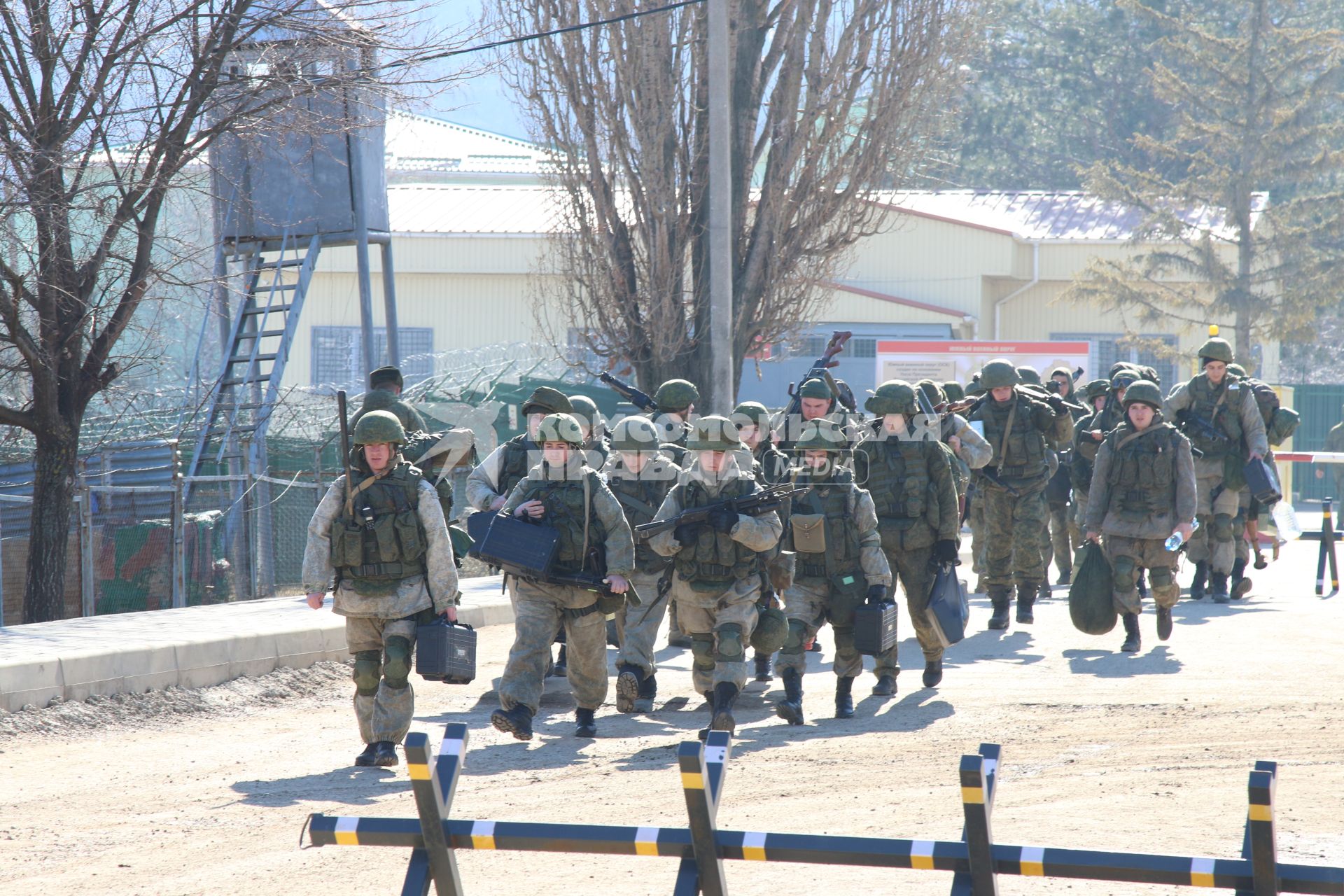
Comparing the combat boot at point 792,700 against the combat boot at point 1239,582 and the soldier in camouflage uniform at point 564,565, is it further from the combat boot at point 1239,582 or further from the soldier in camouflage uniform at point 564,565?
the combat boot at point 1239,582

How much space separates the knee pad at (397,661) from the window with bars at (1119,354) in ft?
90.1

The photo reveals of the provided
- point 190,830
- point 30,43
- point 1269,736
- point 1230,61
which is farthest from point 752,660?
point 1230,61

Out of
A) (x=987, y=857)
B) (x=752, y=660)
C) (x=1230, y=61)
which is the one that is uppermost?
(x=1230, y=61)

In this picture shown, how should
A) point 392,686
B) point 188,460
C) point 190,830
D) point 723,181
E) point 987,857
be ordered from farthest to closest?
point 188,460 → point 723,181 → point 392,686 → point 190,830 → point 987,857

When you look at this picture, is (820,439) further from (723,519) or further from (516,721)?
(516,721)

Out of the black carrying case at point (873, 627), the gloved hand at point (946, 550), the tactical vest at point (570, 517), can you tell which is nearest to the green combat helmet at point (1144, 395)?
the gloved hand at point (946, 550)

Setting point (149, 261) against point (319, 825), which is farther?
point (149, 261)

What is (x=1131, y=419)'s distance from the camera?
424 inches

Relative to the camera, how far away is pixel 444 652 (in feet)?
24.5

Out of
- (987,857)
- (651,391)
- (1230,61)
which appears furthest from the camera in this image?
(1230,61)

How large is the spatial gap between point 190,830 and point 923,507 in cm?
487

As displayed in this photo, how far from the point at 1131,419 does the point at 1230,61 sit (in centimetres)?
2854

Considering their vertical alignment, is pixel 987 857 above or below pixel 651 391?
below

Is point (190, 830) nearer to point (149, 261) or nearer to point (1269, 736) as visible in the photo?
point (1269, 736)
